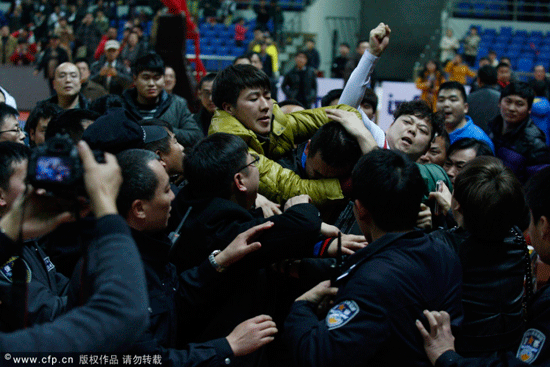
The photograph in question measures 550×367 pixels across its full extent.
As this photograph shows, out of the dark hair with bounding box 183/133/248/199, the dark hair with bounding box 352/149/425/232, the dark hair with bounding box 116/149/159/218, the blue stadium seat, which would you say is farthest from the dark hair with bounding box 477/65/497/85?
the blue stadium seat

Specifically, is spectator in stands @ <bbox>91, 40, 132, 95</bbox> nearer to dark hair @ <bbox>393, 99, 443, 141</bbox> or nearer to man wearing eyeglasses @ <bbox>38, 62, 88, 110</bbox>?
man wearing eyeglasses @ <bbox>38, 62, 88, 110</bbox>

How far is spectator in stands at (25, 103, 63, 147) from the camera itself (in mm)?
4082

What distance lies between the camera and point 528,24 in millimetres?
17438

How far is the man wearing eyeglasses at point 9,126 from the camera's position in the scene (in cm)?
334

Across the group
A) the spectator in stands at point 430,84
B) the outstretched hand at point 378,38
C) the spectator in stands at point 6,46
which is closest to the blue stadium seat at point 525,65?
the spectator in stands at point 430,84

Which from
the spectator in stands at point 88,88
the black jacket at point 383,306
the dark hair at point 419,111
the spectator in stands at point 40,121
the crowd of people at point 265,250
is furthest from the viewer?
the spectator in stands at point 88,88

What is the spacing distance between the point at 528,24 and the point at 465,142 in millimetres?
16242

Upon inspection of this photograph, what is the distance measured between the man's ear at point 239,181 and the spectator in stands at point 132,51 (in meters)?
9.06

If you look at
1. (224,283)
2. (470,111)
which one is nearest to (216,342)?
(224,283)

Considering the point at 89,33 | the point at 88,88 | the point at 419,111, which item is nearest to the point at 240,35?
the point at 89,33

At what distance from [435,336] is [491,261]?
0.42m

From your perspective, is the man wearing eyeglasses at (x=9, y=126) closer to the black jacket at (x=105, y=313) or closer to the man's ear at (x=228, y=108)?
the man's ear at (x=228, y=108)

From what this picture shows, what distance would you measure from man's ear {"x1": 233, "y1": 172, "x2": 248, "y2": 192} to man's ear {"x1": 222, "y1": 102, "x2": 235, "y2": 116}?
703 millimetres

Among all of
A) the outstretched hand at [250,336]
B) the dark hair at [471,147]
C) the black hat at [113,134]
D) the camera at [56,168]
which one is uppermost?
the camera at [56,168]
